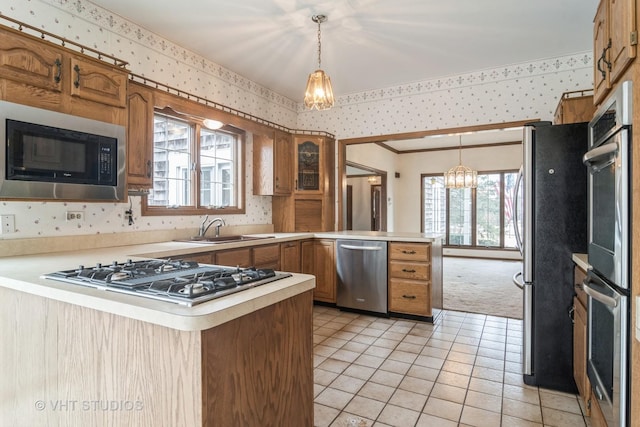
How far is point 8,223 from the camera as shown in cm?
217

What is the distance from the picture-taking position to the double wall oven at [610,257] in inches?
47.0

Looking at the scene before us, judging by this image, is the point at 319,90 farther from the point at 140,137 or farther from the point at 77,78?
the point at 77,78

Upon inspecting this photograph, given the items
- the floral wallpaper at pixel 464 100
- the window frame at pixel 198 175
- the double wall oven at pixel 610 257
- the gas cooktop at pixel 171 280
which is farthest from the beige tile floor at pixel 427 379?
the floral wallpaper at pixel 464 100

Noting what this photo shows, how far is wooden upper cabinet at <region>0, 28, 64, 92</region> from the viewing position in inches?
70.7

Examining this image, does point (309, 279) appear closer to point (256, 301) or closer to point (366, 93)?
point (256, 301)

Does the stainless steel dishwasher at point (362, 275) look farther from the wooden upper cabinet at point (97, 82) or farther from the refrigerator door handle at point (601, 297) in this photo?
the wooden upper cabinet at point (97, 82)

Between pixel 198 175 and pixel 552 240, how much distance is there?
314 cm

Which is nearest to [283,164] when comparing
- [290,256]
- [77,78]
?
[290,256]

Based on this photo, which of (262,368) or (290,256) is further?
(290,256)

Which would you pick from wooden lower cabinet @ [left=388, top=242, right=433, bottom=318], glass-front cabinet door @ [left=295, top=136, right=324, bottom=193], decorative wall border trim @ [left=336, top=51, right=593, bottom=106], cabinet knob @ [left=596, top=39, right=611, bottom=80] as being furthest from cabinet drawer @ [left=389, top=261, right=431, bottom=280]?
cabinet knob @ [left=596, top=39, right=611, bottom=80]

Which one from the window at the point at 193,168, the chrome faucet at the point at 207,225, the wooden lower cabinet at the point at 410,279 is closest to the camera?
the window at the point at 193,168

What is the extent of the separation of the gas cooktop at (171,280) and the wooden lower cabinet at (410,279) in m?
2.43

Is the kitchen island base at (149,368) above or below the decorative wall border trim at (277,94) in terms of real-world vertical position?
below

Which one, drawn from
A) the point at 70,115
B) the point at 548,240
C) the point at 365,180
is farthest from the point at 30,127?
the point at 365,180
